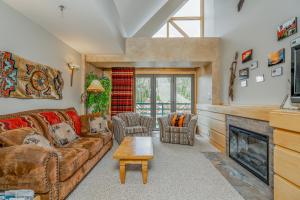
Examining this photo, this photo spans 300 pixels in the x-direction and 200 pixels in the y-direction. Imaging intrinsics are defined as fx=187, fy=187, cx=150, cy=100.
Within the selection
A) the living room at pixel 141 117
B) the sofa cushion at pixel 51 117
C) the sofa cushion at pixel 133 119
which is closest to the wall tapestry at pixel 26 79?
the living room at pixel 141 117

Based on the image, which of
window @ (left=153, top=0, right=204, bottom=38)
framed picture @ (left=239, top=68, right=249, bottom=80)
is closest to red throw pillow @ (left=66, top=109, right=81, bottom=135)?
framed picture @ (left=239, top=68, right=249, bottom=80)

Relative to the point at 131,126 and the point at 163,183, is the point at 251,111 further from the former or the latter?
the point at 131,126

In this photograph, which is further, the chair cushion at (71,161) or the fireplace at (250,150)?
the fireplace at (250,150)

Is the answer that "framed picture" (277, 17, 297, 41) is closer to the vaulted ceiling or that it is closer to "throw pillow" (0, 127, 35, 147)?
the vaulted ceiling

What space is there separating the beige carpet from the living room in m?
0.01

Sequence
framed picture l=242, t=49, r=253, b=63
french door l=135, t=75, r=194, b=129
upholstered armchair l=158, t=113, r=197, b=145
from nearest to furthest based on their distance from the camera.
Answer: framed picture l=242, t=49, r=253, b=63 < upholstered armchair l=158, t=113, r=197, b=145 < french door l=135, t=75, r=194, b=129

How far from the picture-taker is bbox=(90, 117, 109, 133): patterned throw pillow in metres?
3.78

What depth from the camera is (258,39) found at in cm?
306

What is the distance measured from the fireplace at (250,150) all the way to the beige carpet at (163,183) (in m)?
0.50

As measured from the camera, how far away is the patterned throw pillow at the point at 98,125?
12.4 ft

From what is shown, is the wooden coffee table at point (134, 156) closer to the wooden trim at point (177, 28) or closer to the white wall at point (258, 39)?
the white wall at point (258, 39)

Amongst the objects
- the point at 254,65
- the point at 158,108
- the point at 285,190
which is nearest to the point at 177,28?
the point at 158,108

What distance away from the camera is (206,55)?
492 centimetres

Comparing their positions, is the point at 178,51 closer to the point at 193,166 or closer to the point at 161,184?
the point at 193,166
